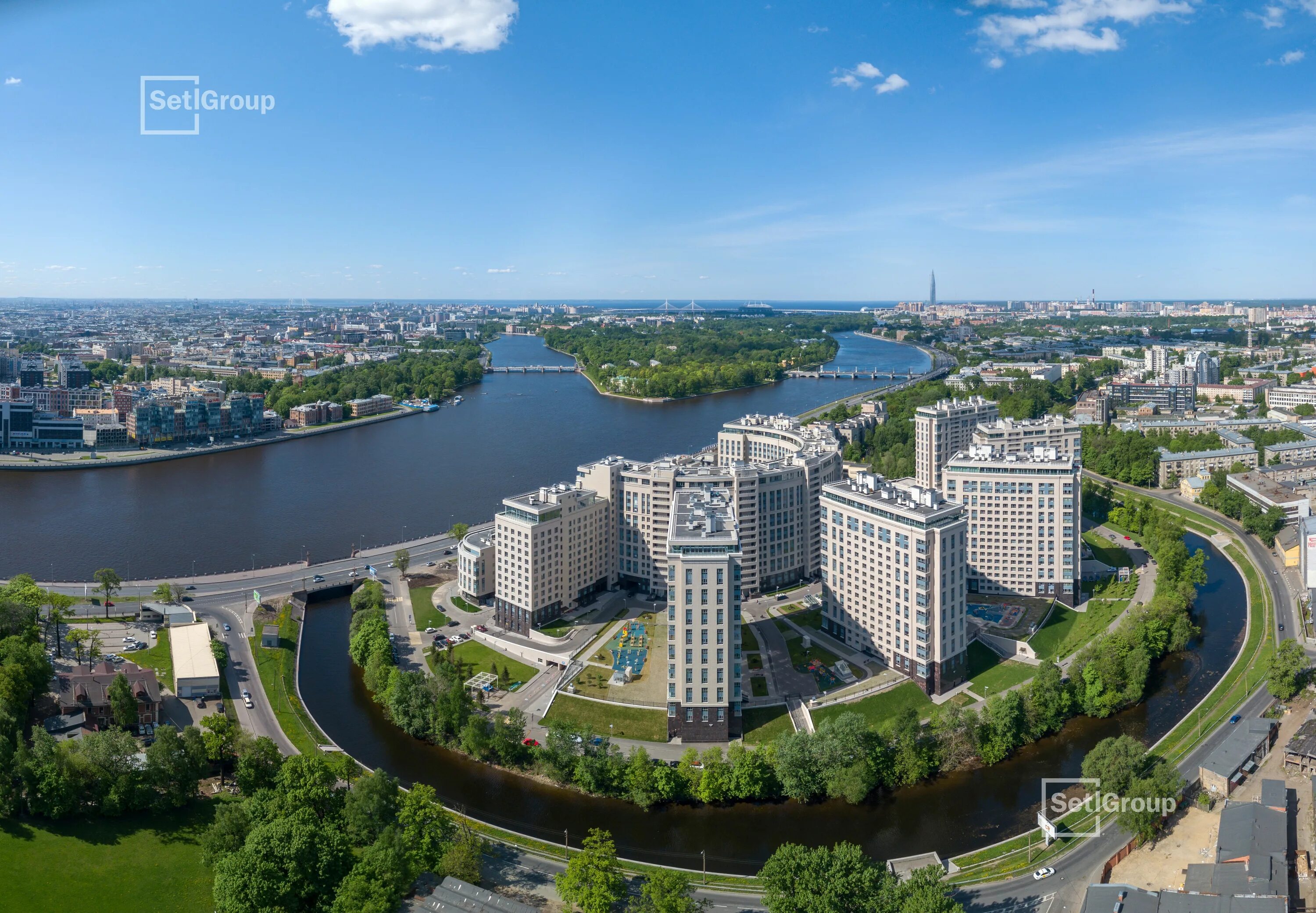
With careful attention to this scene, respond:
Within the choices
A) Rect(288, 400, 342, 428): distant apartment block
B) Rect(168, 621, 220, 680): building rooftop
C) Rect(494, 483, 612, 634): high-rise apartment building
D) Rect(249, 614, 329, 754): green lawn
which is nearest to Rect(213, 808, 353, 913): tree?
Rect(249, 614, 329, 754): green lawn

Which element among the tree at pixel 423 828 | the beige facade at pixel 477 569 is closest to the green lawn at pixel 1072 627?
the beige facade at pixel 477 569

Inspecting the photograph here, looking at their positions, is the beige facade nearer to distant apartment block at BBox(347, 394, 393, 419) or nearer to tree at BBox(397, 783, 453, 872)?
tree at BBox(397, 783, 453, 872)

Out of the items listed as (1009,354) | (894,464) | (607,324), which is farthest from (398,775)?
(607,324)

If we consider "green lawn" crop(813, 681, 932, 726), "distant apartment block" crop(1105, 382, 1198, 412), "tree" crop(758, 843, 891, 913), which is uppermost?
"distant apartment block" crop(1105, 382, 1198, 412)

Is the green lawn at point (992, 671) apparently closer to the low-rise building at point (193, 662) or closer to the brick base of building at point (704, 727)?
the brick base of building at point (704, 727)

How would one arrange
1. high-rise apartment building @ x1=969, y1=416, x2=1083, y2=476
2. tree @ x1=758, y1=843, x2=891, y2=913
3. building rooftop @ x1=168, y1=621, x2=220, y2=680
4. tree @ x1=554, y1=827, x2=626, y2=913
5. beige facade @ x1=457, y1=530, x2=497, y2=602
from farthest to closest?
high-rise apartment building @ x1=969, y1=416, x2=1083, y2=476 < beige facade @ x1=457, y1=530, x2=497, y2=602 < building rooftop @ x1=168, y1=621, x2=220, y2=680 < tree @ x1=554, y1=827, x2=626, y2=913 < tree @ x1=758, y1=843, x2=891, y2=913

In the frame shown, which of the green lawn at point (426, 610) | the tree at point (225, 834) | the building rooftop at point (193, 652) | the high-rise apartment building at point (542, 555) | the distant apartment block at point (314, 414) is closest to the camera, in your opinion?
the tree at point (225, 834)
